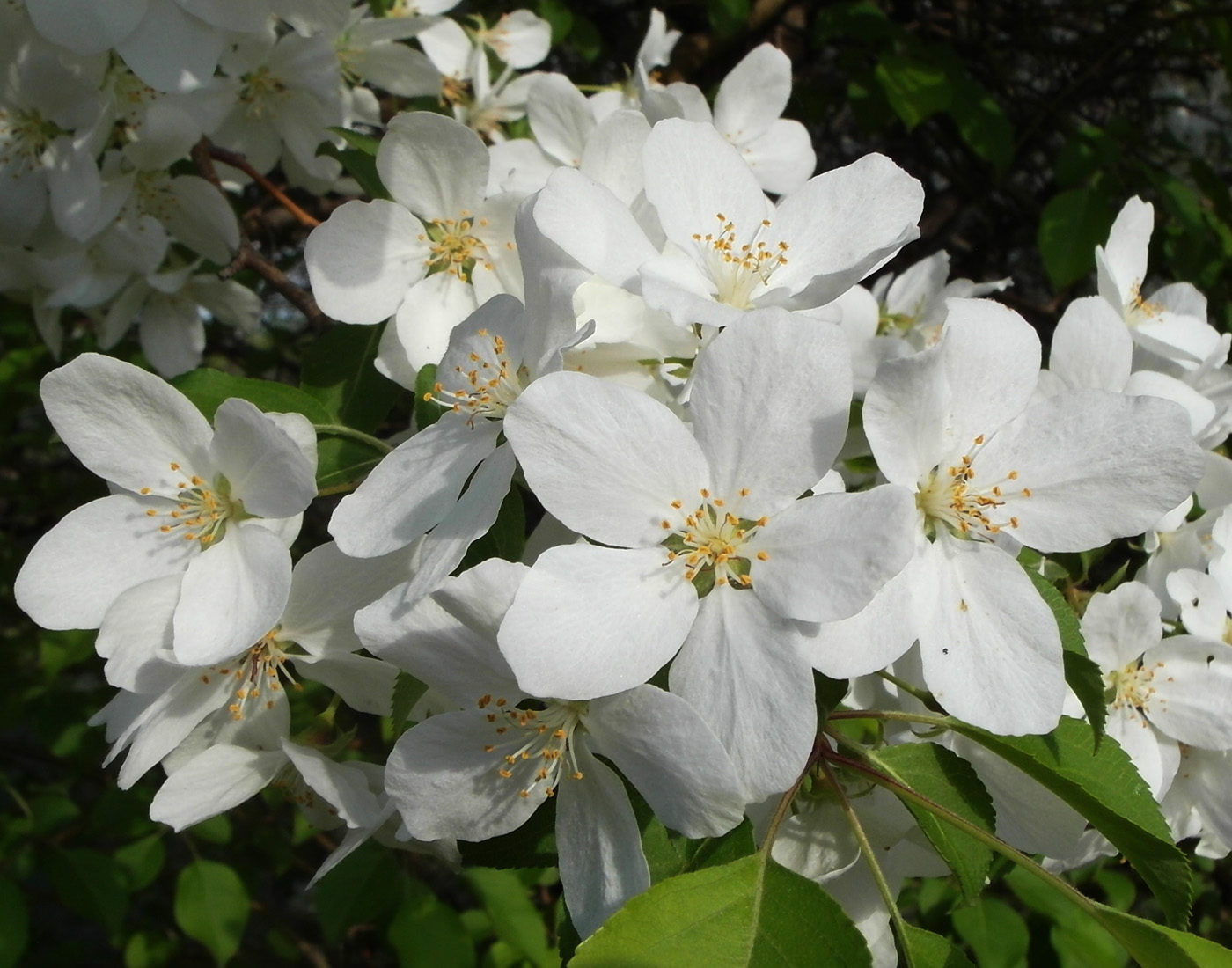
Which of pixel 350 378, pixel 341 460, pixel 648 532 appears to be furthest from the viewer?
pixel 350 378

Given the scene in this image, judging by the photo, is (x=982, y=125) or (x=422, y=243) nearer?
(x=422, y=243)

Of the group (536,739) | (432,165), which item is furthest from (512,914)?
(432,165)

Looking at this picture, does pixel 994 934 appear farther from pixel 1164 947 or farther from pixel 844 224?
pixel 844 224

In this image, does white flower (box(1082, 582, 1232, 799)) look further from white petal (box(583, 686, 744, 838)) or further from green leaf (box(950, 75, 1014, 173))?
green leaf (box(950, 75, 1014, 173))

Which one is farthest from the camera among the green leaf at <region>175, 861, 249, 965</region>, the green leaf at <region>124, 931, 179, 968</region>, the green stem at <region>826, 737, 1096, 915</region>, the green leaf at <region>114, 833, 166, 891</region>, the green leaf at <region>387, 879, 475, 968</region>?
the green leaf at <region>124, 931, 179, 968</region>

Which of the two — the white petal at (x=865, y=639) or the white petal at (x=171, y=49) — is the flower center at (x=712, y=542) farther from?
the white petal at (x=171, y=49)

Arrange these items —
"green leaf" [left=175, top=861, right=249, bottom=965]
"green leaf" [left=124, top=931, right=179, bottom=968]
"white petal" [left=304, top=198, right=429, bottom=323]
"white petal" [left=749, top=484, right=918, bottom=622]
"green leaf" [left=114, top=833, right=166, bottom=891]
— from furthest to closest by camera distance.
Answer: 1. "green leaf" [left=124, top=931, right=179, bottom=968]
2. "green leaf" [left=114, top=833, right=166, bottom=891]
3. "green leaf" [left=175, top=861, right=249, bottom=965]
4. "white petal" [left=304, top=198, right=429, bottom=323]
5. "white petal" [left=749, top=484, right=918, bottom=622]

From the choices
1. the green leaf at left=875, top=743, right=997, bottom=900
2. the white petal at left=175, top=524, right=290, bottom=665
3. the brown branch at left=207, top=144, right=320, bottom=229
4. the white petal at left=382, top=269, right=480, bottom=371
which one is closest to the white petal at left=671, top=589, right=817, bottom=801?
the green leaf at left=875, top=743, right=997, bottom=900

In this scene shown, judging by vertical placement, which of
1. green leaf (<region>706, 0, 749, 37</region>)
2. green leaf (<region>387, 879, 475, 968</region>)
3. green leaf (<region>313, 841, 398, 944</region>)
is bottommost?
green leaf (<region>313, 841, 398, 944</region>)

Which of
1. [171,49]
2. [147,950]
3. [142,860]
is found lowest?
[147,950]
